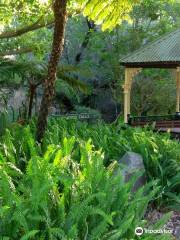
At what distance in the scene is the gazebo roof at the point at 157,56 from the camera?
15352 mm

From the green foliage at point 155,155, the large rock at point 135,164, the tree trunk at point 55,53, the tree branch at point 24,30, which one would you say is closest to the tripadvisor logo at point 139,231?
the large rock at point 135,164

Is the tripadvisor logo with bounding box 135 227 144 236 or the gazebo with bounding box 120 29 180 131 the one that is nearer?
the tripadvisor logo with bounding box 135 227 144 236

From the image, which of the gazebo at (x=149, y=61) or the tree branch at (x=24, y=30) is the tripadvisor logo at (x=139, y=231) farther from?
the gazebo at (x=149, y=61)

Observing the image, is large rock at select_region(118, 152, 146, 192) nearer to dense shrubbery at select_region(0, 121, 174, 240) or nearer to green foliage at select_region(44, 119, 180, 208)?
green foliage at select_region(44, 119, 180, 208)

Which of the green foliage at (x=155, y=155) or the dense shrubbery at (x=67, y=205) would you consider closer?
the dense shrubbery at (x=67, y=205)

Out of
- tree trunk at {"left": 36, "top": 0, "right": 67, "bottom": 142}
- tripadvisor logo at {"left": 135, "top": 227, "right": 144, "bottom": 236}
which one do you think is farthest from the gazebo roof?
tripadvisor logo at {"left": 135, "top": 227, "right": 144, "bottom": 236}

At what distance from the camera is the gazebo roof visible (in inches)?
604

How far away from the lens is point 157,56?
51.6 feet

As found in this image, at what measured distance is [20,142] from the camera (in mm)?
7438

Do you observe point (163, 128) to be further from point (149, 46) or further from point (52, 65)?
point (52, 65)

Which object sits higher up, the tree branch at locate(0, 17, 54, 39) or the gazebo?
the tree branch at locate(0, 17, 54, 39)

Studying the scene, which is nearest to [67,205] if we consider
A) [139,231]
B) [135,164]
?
[139,231]

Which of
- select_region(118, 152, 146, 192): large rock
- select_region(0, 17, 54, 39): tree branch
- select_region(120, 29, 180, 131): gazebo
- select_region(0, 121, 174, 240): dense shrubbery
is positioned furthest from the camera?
select_region(120, 29, 180, 131): gazebo

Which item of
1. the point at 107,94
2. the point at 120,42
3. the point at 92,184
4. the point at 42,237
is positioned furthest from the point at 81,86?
the point at 107,94
